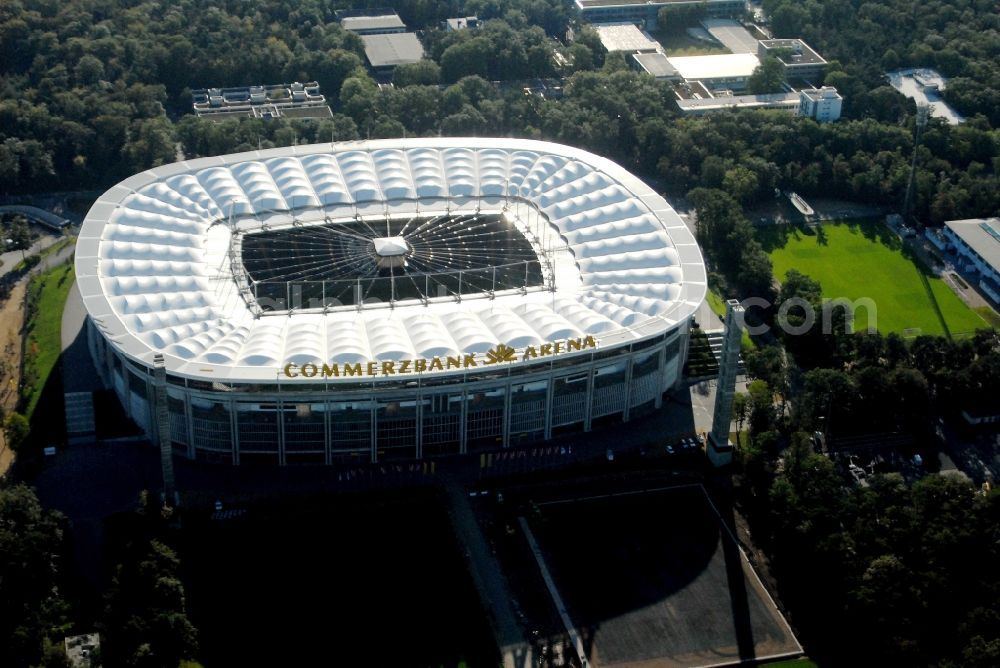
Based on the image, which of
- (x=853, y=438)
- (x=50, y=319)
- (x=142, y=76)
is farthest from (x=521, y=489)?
(x=142, y=76)

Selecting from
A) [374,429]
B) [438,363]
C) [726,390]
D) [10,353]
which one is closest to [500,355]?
[438,363]

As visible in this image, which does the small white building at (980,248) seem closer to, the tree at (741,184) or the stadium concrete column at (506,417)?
the tree at (741,184)

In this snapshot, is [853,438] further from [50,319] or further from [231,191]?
[50,319]

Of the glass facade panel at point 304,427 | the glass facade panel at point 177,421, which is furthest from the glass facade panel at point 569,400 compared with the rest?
the glass facade panel at point 177,421

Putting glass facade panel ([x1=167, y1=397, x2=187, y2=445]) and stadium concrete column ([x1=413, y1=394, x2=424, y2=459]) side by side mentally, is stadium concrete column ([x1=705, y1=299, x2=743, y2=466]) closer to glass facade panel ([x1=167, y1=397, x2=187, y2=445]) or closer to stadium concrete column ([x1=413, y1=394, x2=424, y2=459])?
stadium concrete column ([x1=413, y1=394, x2=424, y2=459])

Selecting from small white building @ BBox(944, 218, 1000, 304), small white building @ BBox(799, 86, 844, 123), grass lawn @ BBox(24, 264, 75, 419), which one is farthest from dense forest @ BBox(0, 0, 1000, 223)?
grass lawn @ BBox(24, 264, 75, 419)
